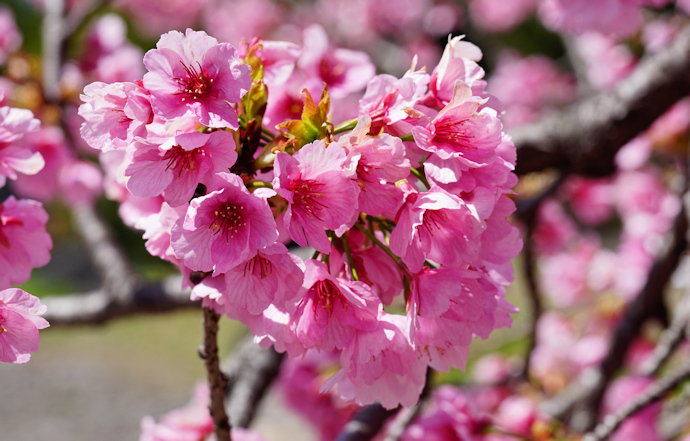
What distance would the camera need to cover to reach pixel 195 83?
47 centimetres

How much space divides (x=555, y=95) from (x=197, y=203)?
3331 millimetres

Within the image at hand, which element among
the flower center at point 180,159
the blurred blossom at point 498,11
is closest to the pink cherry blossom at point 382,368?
the flower center at point 180,159

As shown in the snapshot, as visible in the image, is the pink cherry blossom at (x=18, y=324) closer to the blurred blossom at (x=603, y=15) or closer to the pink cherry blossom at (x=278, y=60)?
the pink cherry blossom at (x=278, y=60)

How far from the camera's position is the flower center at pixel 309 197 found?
46 cm

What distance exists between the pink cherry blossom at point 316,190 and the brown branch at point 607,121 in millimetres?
822

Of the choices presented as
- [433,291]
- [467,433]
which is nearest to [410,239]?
[433,291]

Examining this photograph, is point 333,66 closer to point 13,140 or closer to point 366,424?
point 13,140

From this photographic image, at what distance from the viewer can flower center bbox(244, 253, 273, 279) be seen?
0.47 m

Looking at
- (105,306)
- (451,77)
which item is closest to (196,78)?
(451,77)

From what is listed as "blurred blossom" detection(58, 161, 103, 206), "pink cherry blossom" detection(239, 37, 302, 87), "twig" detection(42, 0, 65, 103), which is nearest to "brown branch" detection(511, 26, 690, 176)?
"pink cherry blossom" detection(239, 37, 302, 87)

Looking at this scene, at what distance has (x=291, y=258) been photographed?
47 cm

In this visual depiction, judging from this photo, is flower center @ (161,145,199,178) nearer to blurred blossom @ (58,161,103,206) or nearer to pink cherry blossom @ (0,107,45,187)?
pink cherry blossom @ (0,107,45,187)

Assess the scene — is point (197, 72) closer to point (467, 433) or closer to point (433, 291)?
point (433, 291)

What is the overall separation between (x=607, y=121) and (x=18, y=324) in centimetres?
115
